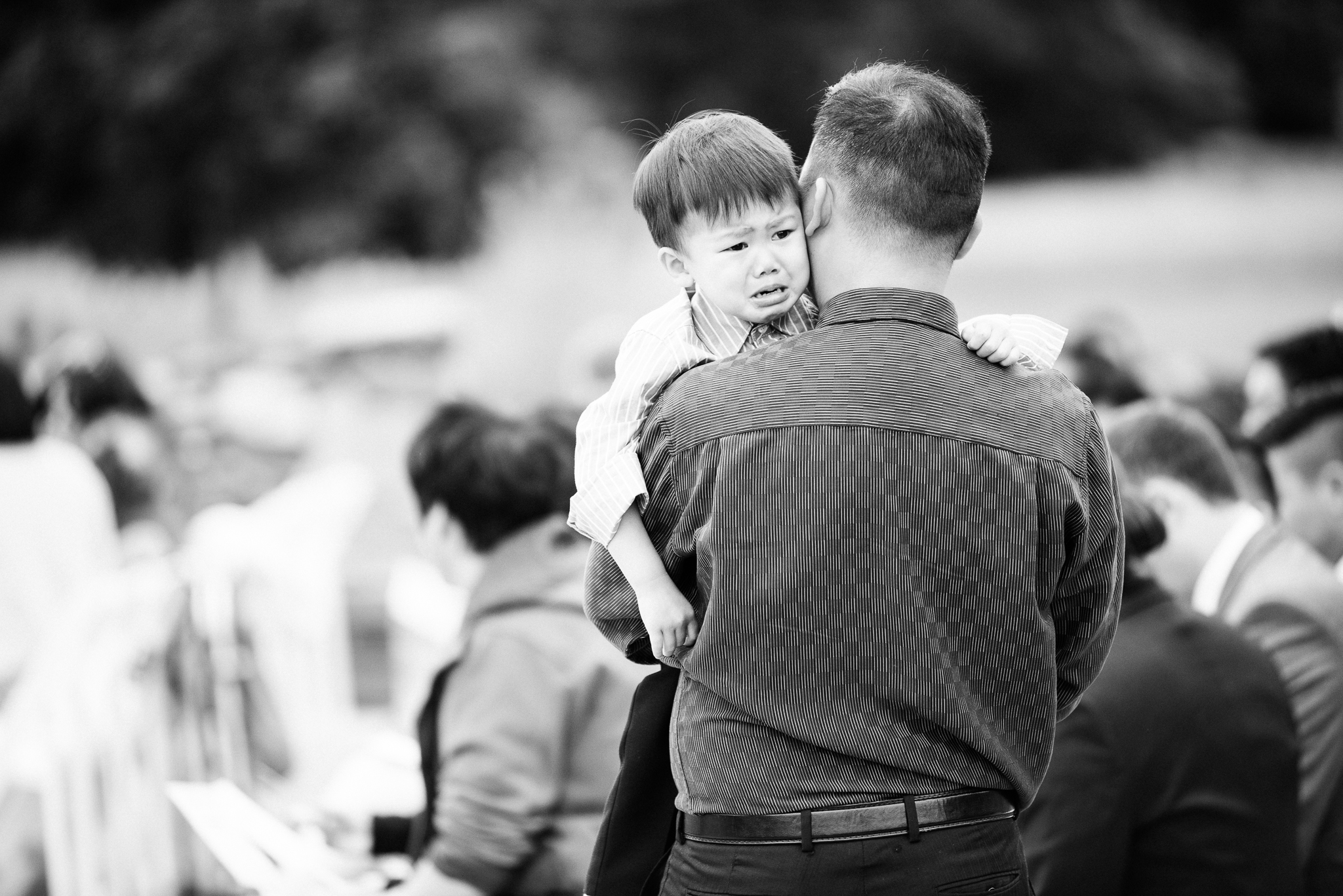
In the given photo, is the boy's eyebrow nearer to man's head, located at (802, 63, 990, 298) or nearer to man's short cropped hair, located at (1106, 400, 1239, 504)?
man's head, located at (802, 63, 990, 298)

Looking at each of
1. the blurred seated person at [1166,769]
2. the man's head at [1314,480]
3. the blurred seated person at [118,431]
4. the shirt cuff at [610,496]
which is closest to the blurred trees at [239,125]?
the blurred seated person at [118,431]

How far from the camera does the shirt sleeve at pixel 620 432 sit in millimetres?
1986

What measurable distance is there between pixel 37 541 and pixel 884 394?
4293 mm

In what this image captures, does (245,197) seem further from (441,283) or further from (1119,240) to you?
(1119,240)

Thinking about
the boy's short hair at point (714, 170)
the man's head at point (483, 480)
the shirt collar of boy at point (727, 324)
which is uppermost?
the boy's short hair at point (714, 170)

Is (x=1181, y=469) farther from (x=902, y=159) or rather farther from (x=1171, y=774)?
(x=902, y=159)

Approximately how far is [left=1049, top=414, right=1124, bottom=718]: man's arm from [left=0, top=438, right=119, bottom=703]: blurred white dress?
13.7ft

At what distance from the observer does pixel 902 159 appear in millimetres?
1972

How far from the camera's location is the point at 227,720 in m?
4.86

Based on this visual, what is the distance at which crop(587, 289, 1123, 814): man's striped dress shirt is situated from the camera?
1907 mm

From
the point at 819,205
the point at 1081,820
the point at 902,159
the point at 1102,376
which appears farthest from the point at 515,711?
the point at 1102,376

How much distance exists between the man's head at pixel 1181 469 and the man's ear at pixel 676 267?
179cm

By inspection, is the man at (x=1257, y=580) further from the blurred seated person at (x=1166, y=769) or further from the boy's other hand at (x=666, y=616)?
the boy's other hand at (x=666, y=616)

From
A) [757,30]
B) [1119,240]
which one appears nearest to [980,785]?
[1119,240]
